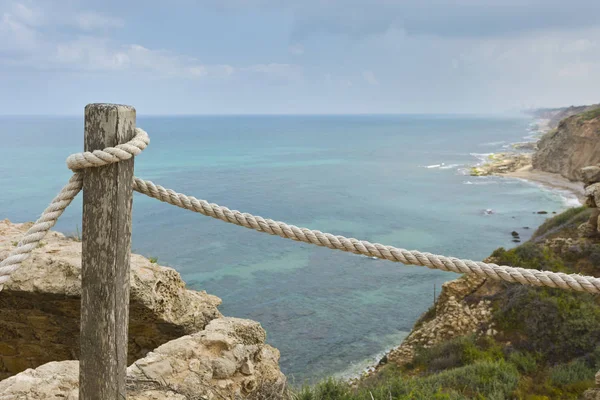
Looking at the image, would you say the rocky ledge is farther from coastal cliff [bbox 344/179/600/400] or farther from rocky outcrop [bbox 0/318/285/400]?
rocky outcrop [bbox 0/318/285/400]

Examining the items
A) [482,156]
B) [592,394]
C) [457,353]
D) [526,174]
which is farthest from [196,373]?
[482,156]

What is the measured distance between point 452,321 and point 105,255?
1237 centimetres

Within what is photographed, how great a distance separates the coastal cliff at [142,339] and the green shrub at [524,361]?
287 inches

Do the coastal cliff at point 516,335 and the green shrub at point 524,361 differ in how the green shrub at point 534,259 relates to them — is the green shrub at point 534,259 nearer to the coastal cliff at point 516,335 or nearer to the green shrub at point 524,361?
the coastal cliff at point 516,335

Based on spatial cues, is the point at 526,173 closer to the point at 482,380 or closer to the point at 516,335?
the point at 516,335

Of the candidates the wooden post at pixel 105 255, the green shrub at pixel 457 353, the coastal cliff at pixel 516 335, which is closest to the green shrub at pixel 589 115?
the coastal cliff at pixel 516 335

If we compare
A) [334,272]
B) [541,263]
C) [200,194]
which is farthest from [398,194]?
[541,263]

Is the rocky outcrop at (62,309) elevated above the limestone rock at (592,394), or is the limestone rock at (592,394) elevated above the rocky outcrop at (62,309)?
the rocky outcrop at (62,309)

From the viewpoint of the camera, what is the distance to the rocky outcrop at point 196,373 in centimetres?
290

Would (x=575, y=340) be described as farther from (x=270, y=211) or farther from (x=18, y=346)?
(x=270, y=211)

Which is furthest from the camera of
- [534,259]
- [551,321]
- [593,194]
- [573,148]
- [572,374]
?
[573,148]

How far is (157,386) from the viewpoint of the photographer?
9.97 feet

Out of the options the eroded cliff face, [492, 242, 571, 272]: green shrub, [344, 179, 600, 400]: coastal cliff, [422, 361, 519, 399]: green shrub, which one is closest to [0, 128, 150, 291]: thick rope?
[344, 179, 600, 400]: coastal cliff

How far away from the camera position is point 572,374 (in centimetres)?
828
